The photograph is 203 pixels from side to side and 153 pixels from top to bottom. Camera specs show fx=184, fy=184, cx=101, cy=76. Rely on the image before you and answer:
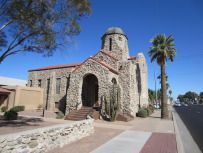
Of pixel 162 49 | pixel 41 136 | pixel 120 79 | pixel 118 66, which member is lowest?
pixel 41 136

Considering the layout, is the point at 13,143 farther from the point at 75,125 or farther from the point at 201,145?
the point at 201,145

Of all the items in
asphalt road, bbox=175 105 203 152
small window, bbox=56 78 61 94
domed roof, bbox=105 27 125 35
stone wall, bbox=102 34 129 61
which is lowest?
asphalt road, bbox=175 105 203 152

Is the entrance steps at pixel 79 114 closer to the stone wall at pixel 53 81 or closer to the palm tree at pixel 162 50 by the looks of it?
the stone wall at pixel 53 81

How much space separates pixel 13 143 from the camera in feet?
20.1

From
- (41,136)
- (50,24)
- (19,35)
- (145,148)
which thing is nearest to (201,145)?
(145,148)

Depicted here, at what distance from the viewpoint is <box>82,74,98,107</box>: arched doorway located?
25.0 metres

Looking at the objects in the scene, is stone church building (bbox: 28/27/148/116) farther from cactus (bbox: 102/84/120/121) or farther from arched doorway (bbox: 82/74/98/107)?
cactus (bbox: 102/84/120/121)

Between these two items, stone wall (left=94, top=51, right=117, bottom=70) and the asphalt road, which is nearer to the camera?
the asphalt road

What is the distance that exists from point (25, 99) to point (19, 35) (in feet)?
60.1

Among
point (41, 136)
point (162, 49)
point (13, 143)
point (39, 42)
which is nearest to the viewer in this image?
point (13, 143)

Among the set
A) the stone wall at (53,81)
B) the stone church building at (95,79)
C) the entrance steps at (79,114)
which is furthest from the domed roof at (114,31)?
the entrance steps at (79,114)

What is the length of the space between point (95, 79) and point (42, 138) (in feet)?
60.1

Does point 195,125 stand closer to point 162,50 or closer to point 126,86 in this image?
point 126,86

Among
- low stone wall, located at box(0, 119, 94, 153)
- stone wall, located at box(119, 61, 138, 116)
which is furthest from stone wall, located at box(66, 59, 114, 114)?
low stone wall, located at box(0, 119, 94, 153)
